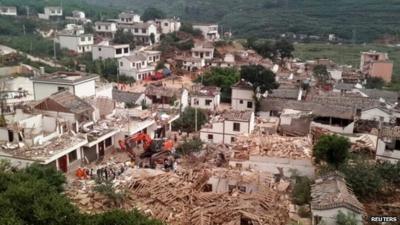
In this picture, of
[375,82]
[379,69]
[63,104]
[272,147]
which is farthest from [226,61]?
[63,104]

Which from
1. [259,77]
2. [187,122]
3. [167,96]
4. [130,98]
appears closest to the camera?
[187,122]

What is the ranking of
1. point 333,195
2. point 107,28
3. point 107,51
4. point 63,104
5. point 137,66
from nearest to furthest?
1. point 333,195
2. point 63,104
3. point 137,66
4. point 107,51
5. point 107,28

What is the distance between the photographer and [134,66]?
47.6m

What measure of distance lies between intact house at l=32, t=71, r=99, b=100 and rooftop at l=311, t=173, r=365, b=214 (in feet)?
52.7

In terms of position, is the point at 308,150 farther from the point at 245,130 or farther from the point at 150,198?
the point at 150,198

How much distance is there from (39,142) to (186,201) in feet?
27.8

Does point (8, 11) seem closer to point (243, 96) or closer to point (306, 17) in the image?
point (243, 96)

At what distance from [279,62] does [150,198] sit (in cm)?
4121

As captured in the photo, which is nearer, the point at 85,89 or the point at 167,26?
the point at 85,89

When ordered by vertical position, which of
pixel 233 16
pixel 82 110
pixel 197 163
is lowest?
pixel 197 163

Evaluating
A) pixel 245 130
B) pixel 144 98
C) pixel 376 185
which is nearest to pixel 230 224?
pixel 376 185

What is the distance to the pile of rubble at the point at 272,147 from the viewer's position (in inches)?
814

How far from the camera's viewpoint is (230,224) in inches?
596

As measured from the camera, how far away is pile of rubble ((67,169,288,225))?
15.6 m
